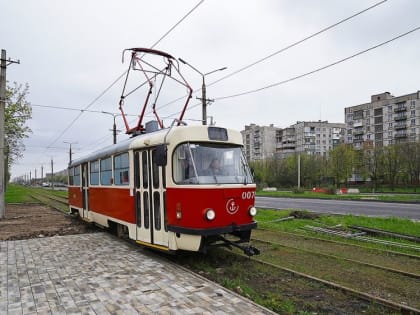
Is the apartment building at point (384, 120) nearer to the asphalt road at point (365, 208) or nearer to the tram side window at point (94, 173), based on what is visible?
the asphalt road at point (365, 208)

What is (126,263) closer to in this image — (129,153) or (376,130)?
(129,153)

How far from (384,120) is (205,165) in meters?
94.9

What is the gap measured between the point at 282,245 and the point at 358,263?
2388 millimetres

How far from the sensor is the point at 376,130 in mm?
93375

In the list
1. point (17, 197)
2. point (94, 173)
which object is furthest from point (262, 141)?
point (94, 173)

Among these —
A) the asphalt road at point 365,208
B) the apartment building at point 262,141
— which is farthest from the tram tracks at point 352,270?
the apartment building at point 262,141

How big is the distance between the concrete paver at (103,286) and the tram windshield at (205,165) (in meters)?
1.83

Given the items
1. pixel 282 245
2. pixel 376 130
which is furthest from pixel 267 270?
pixel 376 130

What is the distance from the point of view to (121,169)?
9891mm

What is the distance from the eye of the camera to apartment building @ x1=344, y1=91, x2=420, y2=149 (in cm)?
8606

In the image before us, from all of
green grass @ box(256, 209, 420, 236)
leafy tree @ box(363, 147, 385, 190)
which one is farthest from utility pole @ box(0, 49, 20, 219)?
leafy tree @ box(363, 147, 385, 190)

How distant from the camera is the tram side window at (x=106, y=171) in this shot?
10.9 m

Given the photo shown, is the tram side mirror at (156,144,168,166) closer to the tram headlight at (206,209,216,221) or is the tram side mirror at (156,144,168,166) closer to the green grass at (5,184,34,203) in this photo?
the tram headlight at (206,209,216,221)

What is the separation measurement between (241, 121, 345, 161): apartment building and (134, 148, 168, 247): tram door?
313 feet
